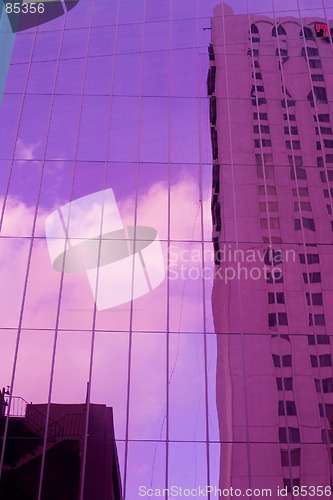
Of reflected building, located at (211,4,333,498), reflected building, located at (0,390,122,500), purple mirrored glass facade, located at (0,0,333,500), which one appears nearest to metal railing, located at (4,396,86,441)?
reflected building, located at (0,390,122,500)

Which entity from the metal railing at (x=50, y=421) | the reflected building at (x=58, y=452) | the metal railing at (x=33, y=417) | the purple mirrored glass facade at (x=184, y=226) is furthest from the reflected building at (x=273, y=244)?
the metal railing at (x=33, y=417)

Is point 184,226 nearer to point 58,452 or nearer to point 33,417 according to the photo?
point 33,417

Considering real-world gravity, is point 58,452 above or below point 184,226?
below

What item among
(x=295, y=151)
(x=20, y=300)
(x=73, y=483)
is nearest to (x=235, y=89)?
(x=295, y=151)

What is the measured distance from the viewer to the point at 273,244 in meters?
19.1

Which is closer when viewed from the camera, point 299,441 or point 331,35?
point 299,441

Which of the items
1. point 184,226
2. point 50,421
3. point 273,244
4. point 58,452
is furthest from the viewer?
point 184,226

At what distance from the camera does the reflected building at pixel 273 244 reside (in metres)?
16.2

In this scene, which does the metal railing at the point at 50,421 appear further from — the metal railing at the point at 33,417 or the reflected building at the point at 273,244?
the reflected building at the point at 273,244

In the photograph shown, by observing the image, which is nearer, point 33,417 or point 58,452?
point 58,452

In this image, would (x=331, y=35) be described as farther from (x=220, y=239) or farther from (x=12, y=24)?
(x=12, y=24)

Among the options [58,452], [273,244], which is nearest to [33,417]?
[58,452]

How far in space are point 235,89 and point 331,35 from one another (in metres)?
4.49

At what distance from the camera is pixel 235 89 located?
21781mm
